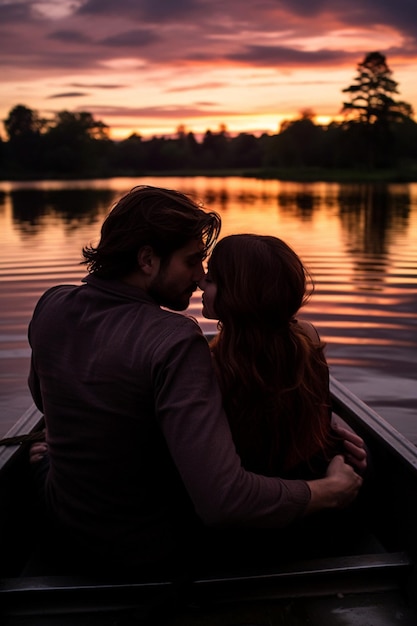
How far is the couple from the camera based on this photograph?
83.0 inches

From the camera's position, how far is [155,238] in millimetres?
2334

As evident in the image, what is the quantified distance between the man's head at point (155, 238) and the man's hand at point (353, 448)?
853 mm

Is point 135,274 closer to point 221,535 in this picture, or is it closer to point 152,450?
point 152,450

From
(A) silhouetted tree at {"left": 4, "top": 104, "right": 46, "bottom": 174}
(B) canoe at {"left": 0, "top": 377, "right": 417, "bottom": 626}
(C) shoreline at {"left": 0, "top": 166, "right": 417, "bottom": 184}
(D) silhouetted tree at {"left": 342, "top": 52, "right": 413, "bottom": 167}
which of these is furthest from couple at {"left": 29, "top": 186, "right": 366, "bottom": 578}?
(A) silhouetted tree at {"left": 4, "top": 104, "right": 46, "bottom": 174}

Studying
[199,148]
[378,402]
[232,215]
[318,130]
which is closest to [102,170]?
[199,148]

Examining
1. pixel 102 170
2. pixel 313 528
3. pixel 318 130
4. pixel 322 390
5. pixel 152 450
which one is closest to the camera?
pixel 152 450

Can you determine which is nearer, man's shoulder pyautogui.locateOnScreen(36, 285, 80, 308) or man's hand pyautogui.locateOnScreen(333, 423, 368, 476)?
man's shoulder pyautogui.locateOnScreen(36, 285, 80, 308)

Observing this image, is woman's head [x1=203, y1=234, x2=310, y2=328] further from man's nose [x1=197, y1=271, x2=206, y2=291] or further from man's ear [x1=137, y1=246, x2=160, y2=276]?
man's ear [x1=137, y1=246, x2=160, y2=276]

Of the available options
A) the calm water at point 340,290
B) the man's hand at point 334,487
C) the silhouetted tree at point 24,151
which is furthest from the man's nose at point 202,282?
the silhouetted tree at point 24,151

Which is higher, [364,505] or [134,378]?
[134,378]

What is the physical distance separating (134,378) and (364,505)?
1.62 m

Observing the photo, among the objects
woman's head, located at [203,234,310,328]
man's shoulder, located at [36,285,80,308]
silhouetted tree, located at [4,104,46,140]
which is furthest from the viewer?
silhouetted tree, located at [4,104,46,140]

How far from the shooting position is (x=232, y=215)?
28625 mm

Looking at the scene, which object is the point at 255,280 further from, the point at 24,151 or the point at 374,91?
the point at 24,151
